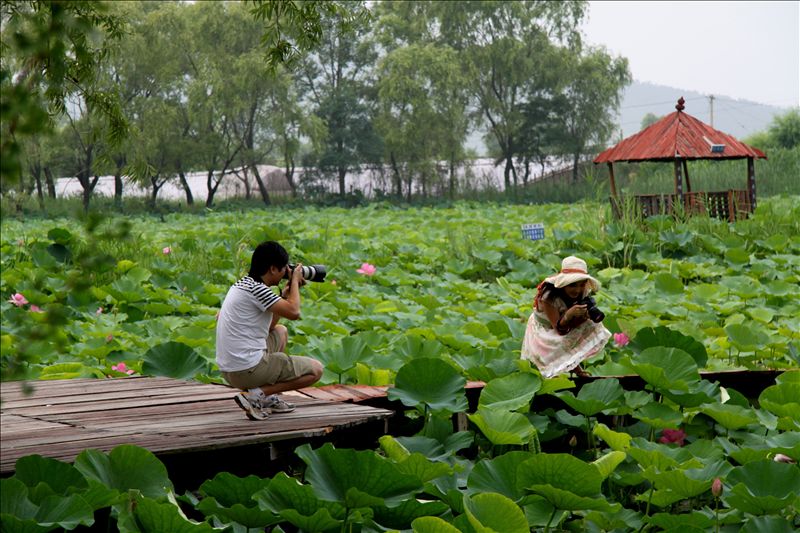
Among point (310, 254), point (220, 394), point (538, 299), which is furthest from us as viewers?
point (310, 254)

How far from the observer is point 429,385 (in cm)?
339

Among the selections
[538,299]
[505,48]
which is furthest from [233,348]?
[505,48]

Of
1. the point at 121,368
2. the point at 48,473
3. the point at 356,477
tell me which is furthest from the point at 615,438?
the point at 121,368

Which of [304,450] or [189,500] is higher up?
[304,450]

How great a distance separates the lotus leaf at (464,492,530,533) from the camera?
2324 millimetres

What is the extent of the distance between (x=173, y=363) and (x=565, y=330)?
5.04ft

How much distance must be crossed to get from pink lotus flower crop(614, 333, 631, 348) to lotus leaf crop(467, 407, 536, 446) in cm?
160

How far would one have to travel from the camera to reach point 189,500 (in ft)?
8.98

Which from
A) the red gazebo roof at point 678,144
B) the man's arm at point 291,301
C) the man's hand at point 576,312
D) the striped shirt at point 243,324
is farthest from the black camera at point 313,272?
the red gazebo roof at point 678,144

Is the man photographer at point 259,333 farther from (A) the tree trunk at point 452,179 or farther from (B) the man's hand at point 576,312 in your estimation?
(A) the tree trunk at point 452,179

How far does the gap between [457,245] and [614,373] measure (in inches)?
199

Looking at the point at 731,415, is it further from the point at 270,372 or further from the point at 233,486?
the point at 233,486

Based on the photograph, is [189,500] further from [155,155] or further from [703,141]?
[155,155]

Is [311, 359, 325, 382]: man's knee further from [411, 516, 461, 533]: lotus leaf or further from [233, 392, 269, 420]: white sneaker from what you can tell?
[411, 516, 461, 533]: lotus leaf
